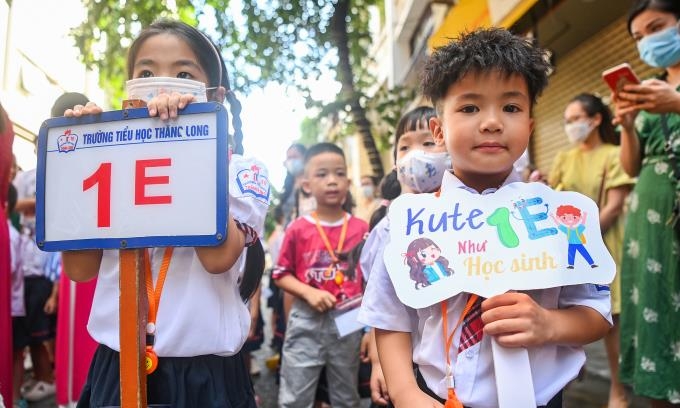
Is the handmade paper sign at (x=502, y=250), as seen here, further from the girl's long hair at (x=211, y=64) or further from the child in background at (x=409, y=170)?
the girl's long hair at (x=211, y=64)

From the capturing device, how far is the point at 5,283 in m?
2.19

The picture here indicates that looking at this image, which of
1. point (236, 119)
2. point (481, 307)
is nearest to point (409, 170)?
point (236, 119)

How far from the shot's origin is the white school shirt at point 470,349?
4.19ft

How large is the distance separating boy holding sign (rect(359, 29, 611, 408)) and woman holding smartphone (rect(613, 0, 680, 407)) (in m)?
1.31

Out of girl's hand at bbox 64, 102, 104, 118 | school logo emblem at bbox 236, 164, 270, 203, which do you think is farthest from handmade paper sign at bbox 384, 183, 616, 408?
girl's hand at bbox 64, 102, 104, 118

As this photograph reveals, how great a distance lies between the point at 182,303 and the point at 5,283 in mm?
1131

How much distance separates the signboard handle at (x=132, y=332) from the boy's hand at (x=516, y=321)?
32.9 inches

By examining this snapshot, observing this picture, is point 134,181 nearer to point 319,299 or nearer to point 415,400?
point 415,400

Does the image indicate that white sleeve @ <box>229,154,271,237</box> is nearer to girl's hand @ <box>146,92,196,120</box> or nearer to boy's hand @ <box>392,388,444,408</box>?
girl's hand @ <box>146,92,196,120</box>

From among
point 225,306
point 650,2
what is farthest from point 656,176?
point 225,306

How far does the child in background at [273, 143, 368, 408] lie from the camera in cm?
293

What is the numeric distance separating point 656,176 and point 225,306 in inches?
84.7

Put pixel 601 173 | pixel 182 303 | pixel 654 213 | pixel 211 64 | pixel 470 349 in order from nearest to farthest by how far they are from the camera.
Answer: pixel 470 349 → pixel 182 303 → pixel 211 64 → pixel 654 213 → pixel 601 173

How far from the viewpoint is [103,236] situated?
1.42 m
